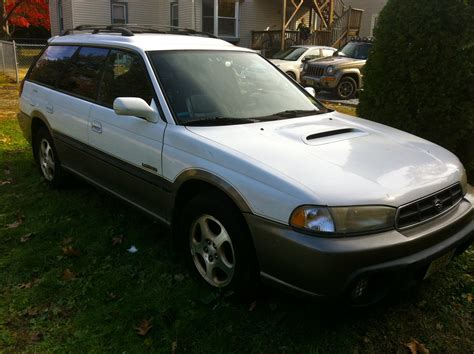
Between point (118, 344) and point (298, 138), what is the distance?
171cm

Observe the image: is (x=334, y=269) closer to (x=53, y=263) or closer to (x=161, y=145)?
(x=161, y=145)

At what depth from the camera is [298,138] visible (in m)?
3.12

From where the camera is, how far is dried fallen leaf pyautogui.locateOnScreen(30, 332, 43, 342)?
284 centimetres

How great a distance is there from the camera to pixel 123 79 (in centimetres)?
Answer: 392

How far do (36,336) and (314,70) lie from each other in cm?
1224

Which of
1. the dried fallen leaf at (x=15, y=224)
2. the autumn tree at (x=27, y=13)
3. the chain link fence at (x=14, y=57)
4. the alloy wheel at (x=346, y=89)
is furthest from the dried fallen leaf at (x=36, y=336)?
the autumn tree at (x=27, y=13)

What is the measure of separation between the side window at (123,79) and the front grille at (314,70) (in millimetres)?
10263

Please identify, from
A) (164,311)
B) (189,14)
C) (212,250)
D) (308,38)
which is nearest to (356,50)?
(308,38)

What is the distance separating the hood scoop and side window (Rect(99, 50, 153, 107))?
1.26 m

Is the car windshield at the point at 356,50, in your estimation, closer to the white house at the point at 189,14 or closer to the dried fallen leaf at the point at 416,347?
the white house at the point at 189,14

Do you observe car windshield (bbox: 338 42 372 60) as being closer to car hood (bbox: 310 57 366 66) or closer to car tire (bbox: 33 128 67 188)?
car hood (bbox: 310 57 366 66)

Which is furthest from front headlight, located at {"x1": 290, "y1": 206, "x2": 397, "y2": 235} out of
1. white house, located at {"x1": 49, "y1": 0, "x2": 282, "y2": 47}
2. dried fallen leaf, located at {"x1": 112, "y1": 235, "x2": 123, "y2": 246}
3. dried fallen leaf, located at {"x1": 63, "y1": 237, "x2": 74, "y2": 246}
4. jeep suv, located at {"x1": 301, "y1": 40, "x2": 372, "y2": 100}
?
white house, located at {"x1": 49, "y1": 0, "x2": 282, "y2": 47}

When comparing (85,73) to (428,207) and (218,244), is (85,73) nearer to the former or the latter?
(218,244)

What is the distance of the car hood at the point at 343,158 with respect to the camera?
2549 millimetres
